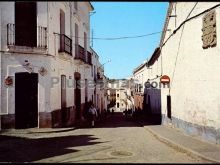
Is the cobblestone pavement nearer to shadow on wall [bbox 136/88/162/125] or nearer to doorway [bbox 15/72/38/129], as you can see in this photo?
doorway [bbox 15/72/38/129]

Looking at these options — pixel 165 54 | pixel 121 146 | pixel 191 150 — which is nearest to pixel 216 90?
pixel 191 150

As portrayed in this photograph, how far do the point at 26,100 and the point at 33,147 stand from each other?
5.88m

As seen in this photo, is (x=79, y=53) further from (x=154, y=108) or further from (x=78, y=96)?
(x=154, y=108)

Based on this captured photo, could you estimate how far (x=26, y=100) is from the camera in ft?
56.9

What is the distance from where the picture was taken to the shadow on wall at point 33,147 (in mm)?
9953

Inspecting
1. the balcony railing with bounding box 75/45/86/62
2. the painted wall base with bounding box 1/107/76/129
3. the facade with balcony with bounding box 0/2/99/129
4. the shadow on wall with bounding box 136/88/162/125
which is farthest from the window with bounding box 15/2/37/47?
the shadow on wall with bounding box 136/88/162/125

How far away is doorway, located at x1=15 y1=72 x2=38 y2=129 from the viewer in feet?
56.0

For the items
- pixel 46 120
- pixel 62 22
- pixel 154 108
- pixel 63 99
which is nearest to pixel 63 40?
pixel 62 22

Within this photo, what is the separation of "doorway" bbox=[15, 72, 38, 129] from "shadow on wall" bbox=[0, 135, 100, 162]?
9.08 feet

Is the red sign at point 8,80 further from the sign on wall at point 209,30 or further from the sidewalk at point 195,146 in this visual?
the sign on wall at point 209,30

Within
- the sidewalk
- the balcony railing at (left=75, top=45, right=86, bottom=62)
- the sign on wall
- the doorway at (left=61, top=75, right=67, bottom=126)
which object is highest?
the balcony railing at (left=75, top=45, right=86, bottom=62)

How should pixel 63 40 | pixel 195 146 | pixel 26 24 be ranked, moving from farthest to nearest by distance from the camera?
pixel 63 40, pixel 26 24, pixel 195 146

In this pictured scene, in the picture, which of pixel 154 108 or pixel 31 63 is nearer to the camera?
pixel 31 63

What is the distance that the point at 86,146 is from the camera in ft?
38.7
